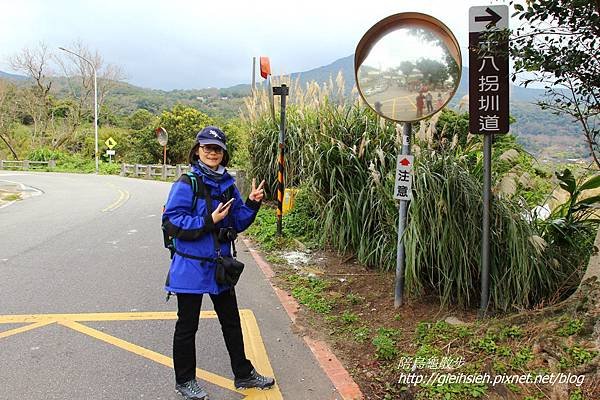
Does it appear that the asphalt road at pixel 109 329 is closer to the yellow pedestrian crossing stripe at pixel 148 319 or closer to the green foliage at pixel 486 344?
the yellow pedestrian crossing stripe at pixel 148 319

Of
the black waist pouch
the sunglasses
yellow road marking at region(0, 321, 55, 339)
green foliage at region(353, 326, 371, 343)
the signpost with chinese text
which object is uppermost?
the signpost with chinese text

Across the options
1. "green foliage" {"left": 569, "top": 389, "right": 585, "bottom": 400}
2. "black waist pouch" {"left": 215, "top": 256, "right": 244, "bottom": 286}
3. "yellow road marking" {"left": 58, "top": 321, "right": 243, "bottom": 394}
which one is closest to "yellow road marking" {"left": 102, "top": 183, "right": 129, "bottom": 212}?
"yellow road marking" {"left": 58, "top": 321, "right": 243, "bottom": 394}

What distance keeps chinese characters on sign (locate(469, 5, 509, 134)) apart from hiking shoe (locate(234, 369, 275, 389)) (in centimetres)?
253

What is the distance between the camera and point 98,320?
15.2ft

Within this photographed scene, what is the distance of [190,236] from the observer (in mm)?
3014

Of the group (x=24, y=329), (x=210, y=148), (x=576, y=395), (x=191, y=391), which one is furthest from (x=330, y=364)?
Result: (x=24, y=329)

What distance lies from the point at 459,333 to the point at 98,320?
3.30m

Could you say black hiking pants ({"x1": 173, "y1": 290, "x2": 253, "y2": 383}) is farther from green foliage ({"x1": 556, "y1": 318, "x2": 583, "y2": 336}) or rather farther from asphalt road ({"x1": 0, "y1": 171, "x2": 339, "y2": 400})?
green foliage ({"x1": 556, "y1": 318, "x2": 583, "y2": 336})

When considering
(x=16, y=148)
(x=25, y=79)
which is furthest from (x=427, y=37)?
(x=16, y=148)

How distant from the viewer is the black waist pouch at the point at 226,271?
310 cm

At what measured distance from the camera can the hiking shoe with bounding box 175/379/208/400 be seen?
3141 millimetres

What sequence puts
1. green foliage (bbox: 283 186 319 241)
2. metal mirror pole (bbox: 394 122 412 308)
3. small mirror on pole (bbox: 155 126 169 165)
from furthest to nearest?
1. small mirror on pole (bbox: 155 126 169 165)
2. green foliage (bbox: 283 186 319 241)
3. metal mirror pole (bbox: 394 122 412 308)

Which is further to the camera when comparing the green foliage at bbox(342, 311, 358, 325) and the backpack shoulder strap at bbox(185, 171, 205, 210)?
the green foliage at bbox(342, 311, 358, 325)

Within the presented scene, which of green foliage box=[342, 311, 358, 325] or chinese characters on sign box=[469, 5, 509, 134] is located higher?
chinese characters on sign box=[469, 5, 509, 134]
